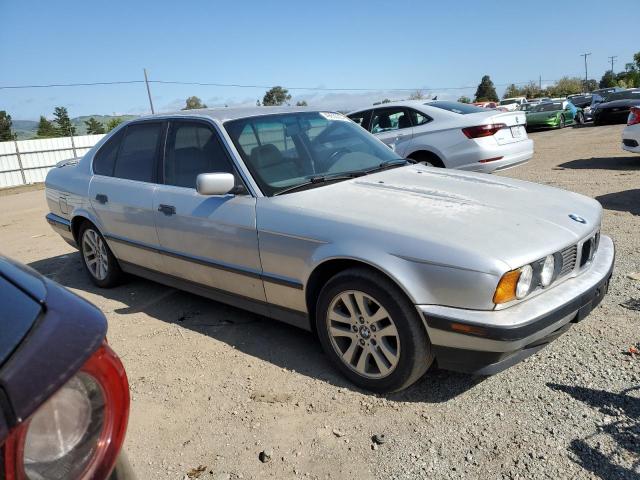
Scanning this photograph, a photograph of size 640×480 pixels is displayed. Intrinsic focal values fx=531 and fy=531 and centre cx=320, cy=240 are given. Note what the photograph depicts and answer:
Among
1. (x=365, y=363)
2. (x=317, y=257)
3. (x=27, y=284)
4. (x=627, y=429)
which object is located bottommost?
(x=627, y=429)

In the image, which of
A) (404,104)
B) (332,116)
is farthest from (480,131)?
(332,116)

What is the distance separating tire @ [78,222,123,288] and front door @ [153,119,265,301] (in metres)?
1.05

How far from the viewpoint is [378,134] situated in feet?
27.6

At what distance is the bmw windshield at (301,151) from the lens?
3707 mm

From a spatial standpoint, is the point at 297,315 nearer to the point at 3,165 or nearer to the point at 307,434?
the point at 307,434

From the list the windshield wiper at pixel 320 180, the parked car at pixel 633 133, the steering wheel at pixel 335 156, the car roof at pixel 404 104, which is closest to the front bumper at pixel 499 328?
the windshield wiper at pixel 320 180

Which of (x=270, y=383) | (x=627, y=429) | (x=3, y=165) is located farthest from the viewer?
(x=3, y=165)

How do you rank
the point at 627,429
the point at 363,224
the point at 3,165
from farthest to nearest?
the point at 3,165, the point at 363,224, the point at 627,429

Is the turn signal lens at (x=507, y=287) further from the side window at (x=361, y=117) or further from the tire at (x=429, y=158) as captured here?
the side window at (x=361, y=117)

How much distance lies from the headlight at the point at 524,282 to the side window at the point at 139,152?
9.90ft

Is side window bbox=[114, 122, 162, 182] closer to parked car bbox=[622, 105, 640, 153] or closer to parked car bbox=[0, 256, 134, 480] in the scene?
parked car bbox=[0, 256, 134, 480]

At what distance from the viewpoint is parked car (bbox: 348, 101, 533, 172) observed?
7508 mm

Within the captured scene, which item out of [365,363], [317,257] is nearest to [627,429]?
[365,363]

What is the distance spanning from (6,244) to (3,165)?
54.8 ft
